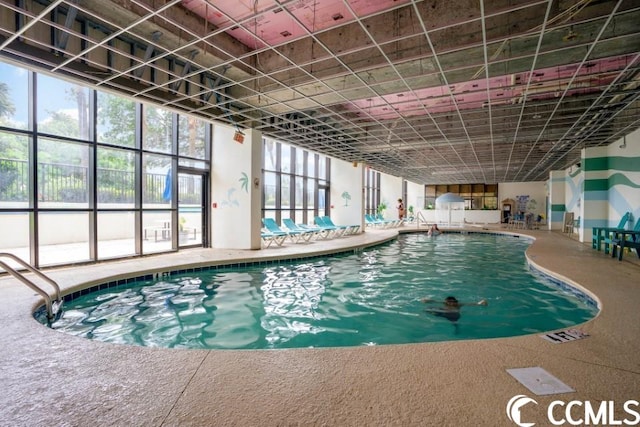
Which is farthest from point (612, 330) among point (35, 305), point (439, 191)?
point (439, 191)

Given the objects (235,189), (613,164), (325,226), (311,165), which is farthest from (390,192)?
(235,189)

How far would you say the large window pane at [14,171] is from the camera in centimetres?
520

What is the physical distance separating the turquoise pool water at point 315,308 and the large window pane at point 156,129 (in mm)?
3241

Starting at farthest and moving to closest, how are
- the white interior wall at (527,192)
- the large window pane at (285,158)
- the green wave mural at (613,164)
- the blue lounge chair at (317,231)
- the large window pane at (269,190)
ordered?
the white interior wall at (527,192)
the large window pane at (285,158)
the large window pane at (269,190)
the blue lounge chair at (317,231)
the green wave mural at (613,164)

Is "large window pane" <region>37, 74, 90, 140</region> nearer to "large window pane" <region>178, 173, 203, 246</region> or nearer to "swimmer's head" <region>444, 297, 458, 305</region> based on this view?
"large window pane" <region>178, 173, 203, 246</region>

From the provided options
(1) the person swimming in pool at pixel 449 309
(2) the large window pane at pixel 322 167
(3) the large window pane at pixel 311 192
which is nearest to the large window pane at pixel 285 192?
(3) the large window pane at pixel 311 192

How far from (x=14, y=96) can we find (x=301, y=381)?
6.45 metres

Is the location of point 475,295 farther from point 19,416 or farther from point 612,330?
point 19,416

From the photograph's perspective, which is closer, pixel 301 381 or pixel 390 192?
pixel 301 381

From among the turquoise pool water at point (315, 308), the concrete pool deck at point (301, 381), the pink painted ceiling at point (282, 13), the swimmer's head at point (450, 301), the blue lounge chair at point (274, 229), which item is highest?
the pink painted ceiling at point (282, 13)

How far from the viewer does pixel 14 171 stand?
5.32 m

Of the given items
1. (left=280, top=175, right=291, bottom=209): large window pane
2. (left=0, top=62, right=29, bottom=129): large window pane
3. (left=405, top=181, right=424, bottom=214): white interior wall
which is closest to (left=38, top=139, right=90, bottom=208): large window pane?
(left=0, top=62, right=29, bottom=129): large window pane

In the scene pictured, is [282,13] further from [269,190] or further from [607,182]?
[607,182]

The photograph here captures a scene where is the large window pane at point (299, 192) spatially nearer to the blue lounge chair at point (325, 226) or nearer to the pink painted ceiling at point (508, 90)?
the blue lounge chair at point (325, 226)
